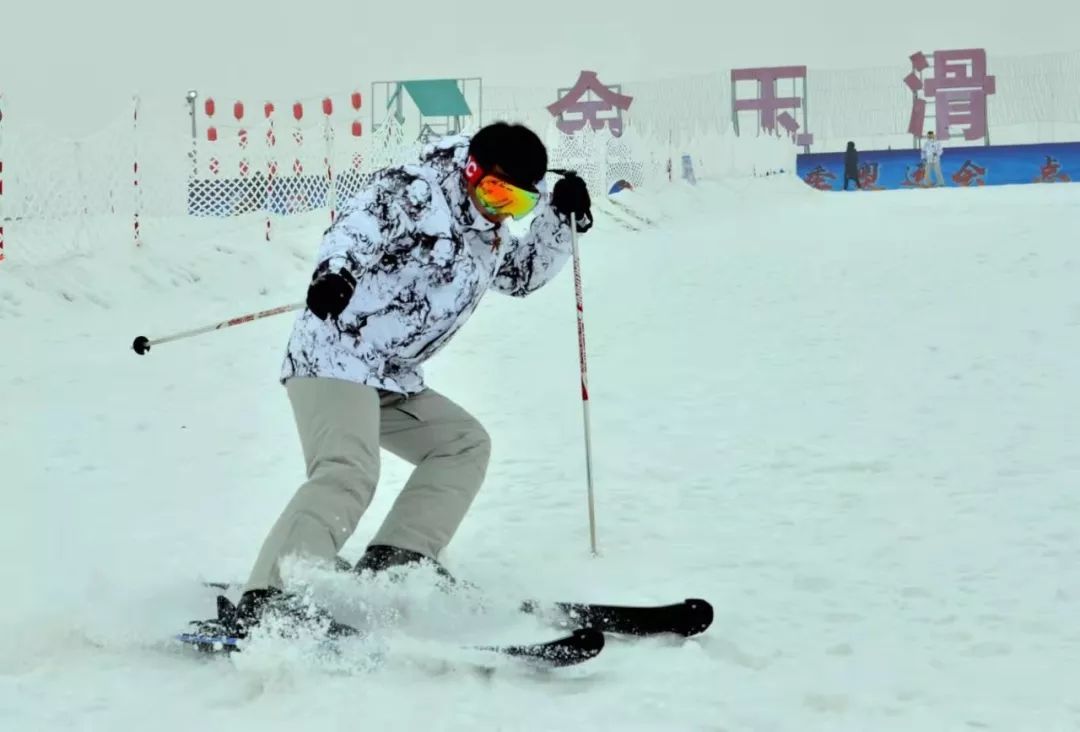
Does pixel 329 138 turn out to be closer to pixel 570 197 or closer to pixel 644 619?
pixel 570 197

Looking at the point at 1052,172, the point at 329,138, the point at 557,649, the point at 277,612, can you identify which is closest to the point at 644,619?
the point at 557,649

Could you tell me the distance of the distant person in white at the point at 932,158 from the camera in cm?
2786

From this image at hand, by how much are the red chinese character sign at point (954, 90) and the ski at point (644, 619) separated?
2842 cm

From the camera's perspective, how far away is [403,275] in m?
2.83

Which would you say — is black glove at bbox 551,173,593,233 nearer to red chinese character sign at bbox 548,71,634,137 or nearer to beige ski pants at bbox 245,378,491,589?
beige ski pants at bbox 245,378,491,589

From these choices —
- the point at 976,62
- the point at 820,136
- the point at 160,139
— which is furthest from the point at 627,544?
the point at 976,62

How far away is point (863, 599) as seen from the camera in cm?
310

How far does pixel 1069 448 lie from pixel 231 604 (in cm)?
350

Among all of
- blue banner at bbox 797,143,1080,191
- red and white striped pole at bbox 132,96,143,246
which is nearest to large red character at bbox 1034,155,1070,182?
blue banner at bbox 797,143,1080,191

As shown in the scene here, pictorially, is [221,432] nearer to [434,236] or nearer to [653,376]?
[653,376]

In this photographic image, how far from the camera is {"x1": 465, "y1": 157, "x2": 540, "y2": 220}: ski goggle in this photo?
2.83 meters

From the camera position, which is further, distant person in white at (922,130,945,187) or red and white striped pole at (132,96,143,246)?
distant person in white at (922,130,945,187)

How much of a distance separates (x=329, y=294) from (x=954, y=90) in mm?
30451

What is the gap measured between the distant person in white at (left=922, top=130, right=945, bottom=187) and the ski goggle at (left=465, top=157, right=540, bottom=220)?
27037 mm
